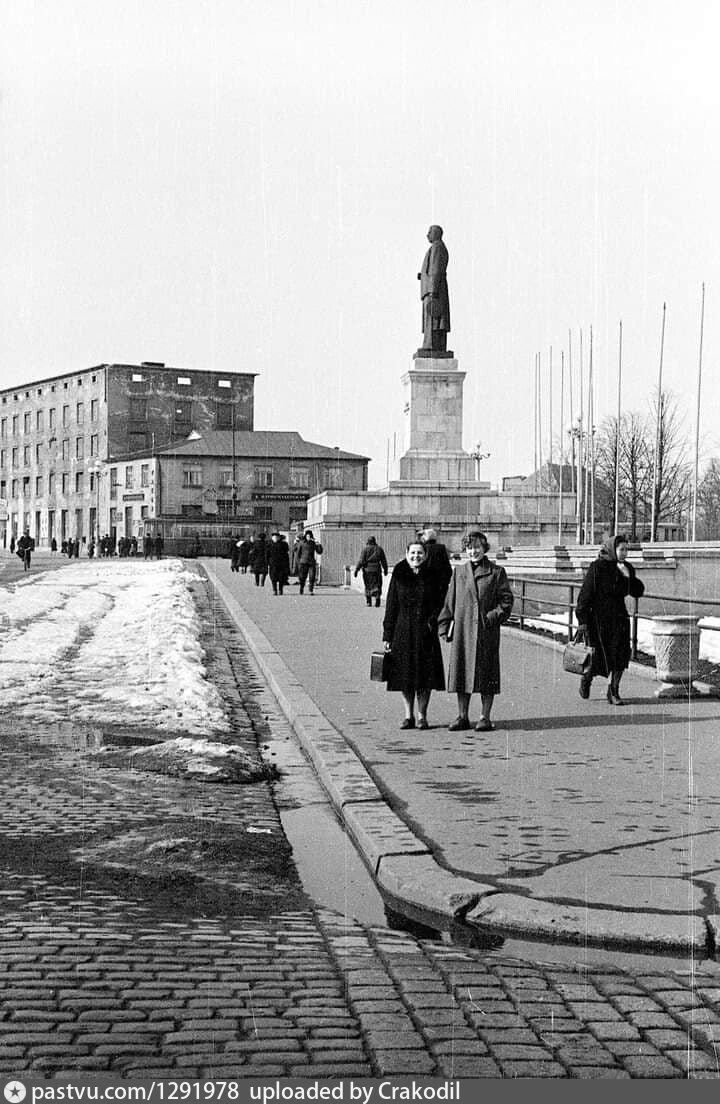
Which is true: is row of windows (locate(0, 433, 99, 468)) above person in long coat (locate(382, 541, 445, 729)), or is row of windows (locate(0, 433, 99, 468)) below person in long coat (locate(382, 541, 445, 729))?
above

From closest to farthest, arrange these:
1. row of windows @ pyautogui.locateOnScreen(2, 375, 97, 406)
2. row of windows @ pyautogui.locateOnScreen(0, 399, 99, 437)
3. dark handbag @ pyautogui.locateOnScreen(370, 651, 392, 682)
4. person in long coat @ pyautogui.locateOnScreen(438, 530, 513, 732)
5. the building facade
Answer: person in long coat @ pyautogui.locateOnScreen(438, 530, 513, 732)
dark handbag @ pyautogui.locateOnScreen(370, 651, 392, 682)
the building facade
row of windows @ pyautogui.locateOnScreen(0, 399, 99, 437)
row of windows @ pyautogui.locateOnScreen(2, 375, 97, 406)

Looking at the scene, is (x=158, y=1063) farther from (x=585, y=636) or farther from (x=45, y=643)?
(x=45, y=643)

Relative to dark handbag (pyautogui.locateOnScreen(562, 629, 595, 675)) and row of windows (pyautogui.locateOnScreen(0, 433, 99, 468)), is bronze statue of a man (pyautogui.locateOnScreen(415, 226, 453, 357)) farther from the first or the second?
row of windows (pyautogui.locateOnScreen(0, 433, 99, 468))

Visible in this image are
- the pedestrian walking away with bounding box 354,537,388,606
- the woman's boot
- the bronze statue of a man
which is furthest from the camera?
the bronze statue of a man

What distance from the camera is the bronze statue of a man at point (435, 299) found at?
4294cm

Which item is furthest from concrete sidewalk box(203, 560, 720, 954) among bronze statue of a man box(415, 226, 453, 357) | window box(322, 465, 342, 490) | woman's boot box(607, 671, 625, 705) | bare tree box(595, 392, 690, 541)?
window box(322, 465, 342, 490)

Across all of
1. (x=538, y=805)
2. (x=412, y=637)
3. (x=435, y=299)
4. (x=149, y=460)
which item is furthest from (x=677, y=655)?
(x=149, y=460)

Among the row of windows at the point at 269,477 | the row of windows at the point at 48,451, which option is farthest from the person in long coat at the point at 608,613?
the row of windows at the point at 48,451

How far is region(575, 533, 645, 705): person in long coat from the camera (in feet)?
40.5

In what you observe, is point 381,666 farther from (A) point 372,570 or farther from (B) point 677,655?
(A) point 372,570

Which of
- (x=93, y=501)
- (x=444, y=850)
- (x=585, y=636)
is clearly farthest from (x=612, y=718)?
(x=93, y=501)

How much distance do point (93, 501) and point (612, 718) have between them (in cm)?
9721

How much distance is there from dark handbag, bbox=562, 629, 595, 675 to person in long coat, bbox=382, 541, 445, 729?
200 cm

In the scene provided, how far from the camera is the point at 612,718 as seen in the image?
38.3 feet
